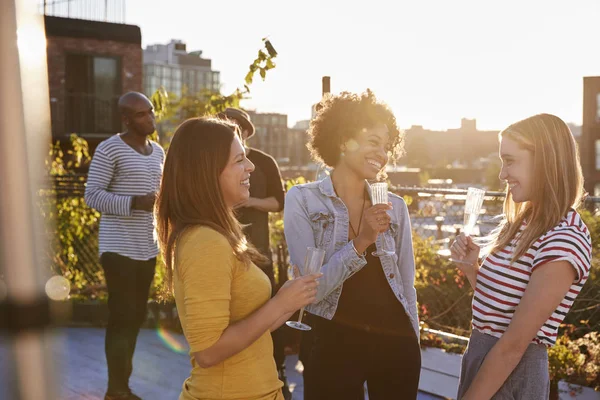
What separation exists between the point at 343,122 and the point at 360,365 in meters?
1.00

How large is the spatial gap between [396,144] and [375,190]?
55 centimetres

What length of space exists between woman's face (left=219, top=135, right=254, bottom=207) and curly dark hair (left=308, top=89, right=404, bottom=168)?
81 centimetres

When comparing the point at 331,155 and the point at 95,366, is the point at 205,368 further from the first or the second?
the point at 95,366

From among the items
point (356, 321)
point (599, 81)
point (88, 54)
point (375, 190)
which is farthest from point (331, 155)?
point (599, 81)

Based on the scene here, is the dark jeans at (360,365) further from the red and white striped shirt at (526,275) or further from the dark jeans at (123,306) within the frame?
the dark jeans at (123,306)

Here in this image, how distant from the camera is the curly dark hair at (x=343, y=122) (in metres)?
2.61

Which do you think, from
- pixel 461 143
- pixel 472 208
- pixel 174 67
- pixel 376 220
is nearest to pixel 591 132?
pixel 461 143

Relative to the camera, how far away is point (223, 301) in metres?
1.67

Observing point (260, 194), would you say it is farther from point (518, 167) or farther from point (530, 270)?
point (530, 270)

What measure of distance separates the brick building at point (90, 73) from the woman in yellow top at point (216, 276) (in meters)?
20.0

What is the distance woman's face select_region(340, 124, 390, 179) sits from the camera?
256cm

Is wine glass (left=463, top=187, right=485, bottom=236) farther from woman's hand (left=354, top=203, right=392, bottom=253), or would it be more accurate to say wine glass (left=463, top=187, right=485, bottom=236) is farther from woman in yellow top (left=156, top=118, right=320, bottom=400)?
woman in yellow top (left=156, top=118, right=320, bottom=400)

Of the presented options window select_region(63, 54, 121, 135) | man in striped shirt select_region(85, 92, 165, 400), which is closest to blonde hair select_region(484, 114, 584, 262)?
man in striped shirt select_region(85, 92, 165, 400)

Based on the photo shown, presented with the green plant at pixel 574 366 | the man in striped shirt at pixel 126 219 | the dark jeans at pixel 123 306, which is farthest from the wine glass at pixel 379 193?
the green plant at pixel 574 366
